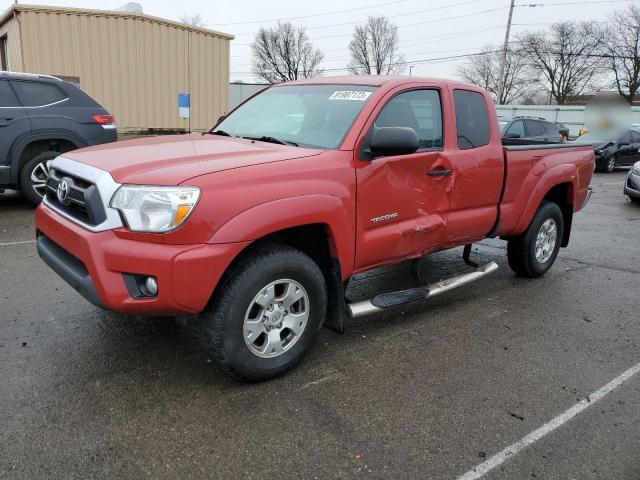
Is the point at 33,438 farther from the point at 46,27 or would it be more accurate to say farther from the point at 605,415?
the point at 46,27

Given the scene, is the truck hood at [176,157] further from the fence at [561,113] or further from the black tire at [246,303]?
the fence at [561,113]

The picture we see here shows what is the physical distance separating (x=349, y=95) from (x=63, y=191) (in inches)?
78.0

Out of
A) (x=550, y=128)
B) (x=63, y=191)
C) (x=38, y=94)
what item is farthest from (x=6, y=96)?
(x=550, y=128)

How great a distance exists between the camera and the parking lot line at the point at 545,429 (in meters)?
2.54

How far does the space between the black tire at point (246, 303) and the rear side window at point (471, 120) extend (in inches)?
72.1

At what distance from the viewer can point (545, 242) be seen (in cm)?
549

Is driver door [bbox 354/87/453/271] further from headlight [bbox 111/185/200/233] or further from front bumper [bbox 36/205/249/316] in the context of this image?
headlight [bbox 111/185/200/233]

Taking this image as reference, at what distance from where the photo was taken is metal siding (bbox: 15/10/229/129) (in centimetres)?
1492

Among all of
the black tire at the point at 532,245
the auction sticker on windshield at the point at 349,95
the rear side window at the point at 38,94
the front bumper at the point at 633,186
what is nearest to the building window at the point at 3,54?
the rear side window at the point at 38,94

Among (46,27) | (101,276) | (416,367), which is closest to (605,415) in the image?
(416,367)

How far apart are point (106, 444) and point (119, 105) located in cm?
1601

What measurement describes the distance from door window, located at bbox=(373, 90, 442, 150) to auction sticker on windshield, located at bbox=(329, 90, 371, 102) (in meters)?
0.17

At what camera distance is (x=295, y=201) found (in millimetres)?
3021

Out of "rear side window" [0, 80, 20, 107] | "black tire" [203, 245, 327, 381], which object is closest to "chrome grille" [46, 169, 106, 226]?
"black tire" [203, 245, 327, 381]
